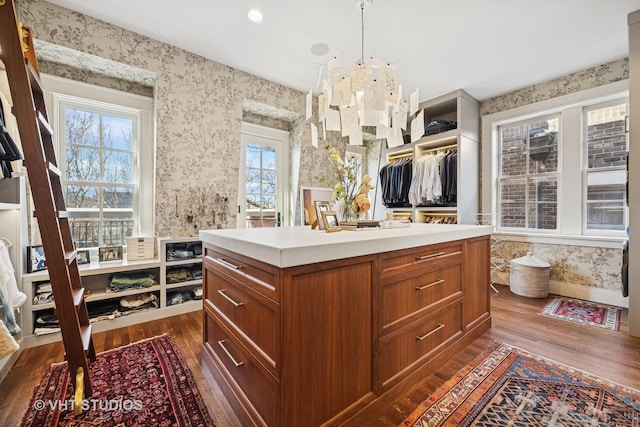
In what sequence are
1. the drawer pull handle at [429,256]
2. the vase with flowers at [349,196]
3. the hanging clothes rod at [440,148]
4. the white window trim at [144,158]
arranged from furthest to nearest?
the hanging clothes rod at [440,148], the white window trim at [144,158], the vase with flowers at [349,196], the drawer pull handle at [429,256]

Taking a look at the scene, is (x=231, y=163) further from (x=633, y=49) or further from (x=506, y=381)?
(x=633, y=49)

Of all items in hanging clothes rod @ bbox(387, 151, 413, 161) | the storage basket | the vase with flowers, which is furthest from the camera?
hanging clothes rod @ bbox(387, 151, 413, 161)

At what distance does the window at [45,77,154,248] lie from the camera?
8.70 ft

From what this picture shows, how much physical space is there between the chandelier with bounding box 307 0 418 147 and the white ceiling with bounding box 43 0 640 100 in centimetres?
41

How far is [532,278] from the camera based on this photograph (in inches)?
125

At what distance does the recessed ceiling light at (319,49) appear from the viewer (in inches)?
108

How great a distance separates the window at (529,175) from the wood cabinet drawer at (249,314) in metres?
4.07

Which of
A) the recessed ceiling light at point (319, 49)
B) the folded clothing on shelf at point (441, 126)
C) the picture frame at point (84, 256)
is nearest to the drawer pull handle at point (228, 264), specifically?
the picture frame at point (84, 256)

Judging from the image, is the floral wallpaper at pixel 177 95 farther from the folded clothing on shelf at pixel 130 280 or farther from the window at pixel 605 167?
the window at pixel 605 167

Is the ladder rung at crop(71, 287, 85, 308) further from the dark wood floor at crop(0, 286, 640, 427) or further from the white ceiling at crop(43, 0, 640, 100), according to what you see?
the white ceiling at crop(43, 0, 640, 100)

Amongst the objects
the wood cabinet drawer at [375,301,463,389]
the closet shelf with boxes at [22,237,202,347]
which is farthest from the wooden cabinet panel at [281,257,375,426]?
the closet shelf with boxes at [22,237,202,347]

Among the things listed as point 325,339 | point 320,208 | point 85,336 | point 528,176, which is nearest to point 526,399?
point 325,339

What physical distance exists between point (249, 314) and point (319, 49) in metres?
2.73

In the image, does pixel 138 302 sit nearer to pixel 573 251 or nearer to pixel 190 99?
pixel 190 99
